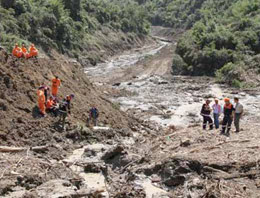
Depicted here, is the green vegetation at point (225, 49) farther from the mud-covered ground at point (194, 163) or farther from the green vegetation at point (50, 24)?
the mud-covered ground at point (194, 163)

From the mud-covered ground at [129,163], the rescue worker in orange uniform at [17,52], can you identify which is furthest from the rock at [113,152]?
the rescue worker in orange uniform at [17,52]

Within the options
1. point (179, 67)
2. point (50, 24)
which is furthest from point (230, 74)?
point (50, 24)

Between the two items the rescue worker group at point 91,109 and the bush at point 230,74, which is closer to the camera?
the rescue worker group at point 91,109

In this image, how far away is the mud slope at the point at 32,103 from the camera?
621 inches

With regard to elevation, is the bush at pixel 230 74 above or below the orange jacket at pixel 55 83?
below

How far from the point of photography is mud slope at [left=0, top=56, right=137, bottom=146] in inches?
621

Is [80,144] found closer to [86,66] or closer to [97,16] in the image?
[86,66]

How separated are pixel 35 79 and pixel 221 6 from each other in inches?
3003

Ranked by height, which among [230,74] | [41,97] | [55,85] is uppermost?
[55,85]

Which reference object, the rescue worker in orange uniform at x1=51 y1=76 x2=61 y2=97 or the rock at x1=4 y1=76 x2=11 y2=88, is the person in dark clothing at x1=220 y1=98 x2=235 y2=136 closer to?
the rescue worker in orange uniform at x1=51 y1=76 x2=61 y2=97

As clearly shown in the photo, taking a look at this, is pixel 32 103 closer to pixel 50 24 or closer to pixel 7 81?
pixel 7 81

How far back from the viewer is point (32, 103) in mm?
17281

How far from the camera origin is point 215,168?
1141 centimetres

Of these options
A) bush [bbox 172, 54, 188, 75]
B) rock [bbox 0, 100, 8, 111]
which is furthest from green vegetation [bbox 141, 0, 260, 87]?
rock [bbox 0, 100, 8, 111]
